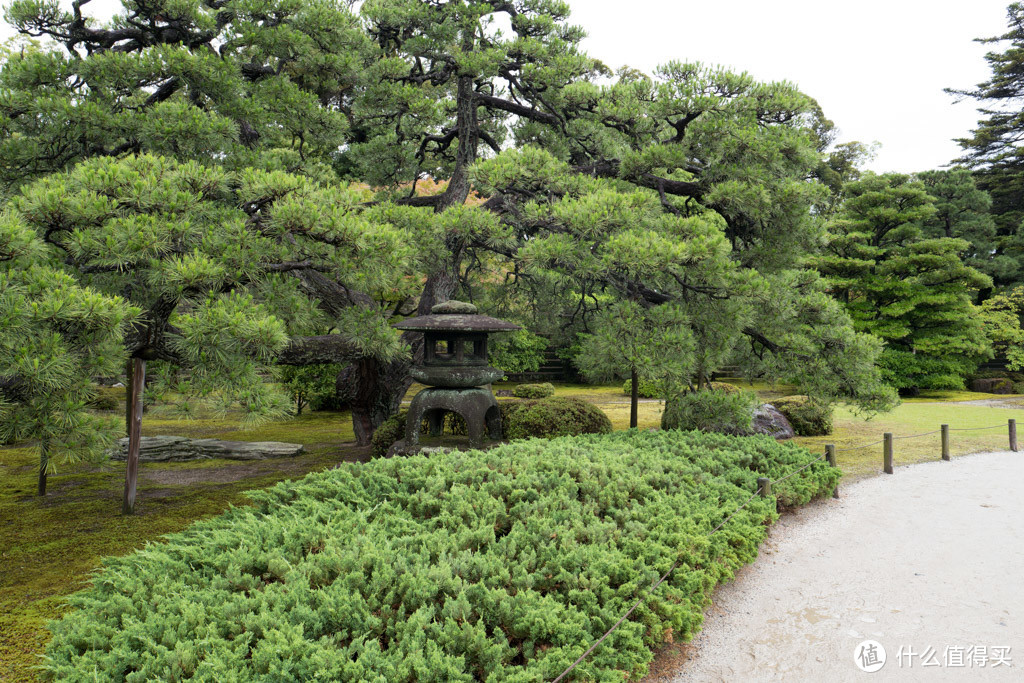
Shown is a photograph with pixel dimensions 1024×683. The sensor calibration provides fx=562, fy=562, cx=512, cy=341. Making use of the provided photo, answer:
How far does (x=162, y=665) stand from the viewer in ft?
8.14

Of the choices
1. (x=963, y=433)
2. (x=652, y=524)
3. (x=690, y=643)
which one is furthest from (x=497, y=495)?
(x=963, y=433)

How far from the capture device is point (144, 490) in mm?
7555

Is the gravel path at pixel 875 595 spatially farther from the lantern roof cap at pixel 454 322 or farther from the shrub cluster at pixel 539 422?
the lantern roof cap at pixel 454 322

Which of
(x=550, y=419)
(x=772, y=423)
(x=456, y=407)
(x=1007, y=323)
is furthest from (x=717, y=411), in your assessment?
(x=1007, y=323)

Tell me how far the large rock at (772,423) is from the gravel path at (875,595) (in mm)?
3812

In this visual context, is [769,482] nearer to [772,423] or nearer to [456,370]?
[456,370]

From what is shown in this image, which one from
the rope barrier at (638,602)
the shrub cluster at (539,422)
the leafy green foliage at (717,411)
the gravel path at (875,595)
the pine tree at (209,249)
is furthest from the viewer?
the shrub cluster at (539,422)

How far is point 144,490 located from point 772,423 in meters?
10.7

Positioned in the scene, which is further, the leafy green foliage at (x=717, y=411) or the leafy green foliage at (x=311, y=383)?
the leafy green foliage at (x=311, y=383)

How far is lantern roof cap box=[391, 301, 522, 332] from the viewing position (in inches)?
294

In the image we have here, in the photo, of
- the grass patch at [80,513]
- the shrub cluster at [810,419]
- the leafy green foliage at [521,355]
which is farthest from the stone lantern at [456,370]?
the leafy green foliage at [521,355]

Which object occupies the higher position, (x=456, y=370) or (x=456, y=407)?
(x=456, y=370)

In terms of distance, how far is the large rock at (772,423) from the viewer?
10.9 meters

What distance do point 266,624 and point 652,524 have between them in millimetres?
2815
